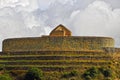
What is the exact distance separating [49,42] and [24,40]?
3.90m

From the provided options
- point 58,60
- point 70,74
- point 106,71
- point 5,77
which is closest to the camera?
point 5,77

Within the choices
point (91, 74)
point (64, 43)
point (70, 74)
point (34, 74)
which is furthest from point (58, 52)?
point (91, 74)

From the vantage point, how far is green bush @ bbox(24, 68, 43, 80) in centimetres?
6925

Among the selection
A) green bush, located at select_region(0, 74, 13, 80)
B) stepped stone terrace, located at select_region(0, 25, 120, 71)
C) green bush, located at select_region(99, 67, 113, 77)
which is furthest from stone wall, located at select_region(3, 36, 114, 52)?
green bush, located at select_region(0, 74, 13, 80)

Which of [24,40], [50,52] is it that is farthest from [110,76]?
[24,40]

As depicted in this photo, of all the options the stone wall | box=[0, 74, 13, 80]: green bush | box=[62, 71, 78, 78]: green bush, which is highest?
the stone wall

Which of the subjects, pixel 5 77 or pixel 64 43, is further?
pixel 64 43

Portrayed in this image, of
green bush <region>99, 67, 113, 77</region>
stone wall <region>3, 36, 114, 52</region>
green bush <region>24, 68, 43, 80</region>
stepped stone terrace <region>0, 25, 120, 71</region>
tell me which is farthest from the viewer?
stone wall <region>3, 36, 114, 52</region>

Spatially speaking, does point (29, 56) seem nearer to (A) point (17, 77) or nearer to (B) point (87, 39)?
(A) point (17, 77)

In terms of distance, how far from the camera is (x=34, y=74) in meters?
69.4

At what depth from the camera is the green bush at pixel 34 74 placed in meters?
69.2

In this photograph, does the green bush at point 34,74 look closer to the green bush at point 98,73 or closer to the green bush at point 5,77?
the green bush at point 5,77

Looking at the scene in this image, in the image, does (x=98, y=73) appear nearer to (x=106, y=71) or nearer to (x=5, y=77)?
(x=106, y=71)

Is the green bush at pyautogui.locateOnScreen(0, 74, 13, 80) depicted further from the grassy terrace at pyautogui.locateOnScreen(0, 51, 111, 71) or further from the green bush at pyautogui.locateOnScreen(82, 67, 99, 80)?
the green bush at pyautogui.locateOnScreen(82, 67, 99, 80)
